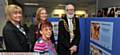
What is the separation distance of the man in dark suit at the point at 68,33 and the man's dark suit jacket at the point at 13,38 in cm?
132

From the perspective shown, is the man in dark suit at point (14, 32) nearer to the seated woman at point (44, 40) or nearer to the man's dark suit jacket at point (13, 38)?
the man's dark suit jacket at point (13, 38)

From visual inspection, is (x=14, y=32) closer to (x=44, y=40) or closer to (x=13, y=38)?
(x=13, y=38)

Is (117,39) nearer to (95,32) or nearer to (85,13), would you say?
(95,32)

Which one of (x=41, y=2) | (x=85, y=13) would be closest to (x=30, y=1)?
(x=41, y=2)

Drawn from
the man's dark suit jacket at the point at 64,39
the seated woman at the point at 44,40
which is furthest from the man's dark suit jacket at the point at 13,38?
the man's dark suit jacket at the point at 64,39

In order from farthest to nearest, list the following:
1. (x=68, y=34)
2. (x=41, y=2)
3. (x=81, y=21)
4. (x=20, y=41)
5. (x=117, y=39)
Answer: (x=41, y=2)
(x=81, y=21)
(x=68, y=34)
(x=117, y=39)
(x=20, y=41)

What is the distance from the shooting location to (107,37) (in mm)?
3242

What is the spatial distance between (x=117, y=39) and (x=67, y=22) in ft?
4.09

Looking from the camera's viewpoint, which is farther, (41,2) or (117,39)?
(41,2)

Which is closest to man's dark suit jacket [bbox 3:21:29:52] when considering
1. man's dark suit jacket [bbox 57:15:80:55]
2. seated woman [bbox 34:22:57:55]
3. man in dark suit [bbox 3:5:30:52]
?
man in dark suit [bbox 3:5:30:52]

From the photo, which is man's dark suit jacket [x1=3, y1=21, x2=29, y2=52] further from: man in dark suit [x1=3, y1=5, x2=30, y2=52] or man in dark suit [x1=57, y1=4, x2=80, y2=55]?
man in dark suit [x1=57, y1=4, x2=80, y2=55]

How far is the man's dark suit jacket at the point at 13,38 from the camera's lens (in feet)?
8.46

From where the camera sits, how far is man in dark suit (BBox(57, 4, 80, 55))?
3.94m

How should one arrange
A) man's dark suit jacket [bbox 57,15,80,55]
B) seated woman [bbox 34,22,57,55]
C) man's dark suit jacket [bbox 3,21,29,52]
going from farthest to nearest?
man's dark suit jacket [bbox 57,15,80,55]
seated woman [bbox 34,22,57,55]
man's dark suit jacket [bbox 3,21,29,52]
